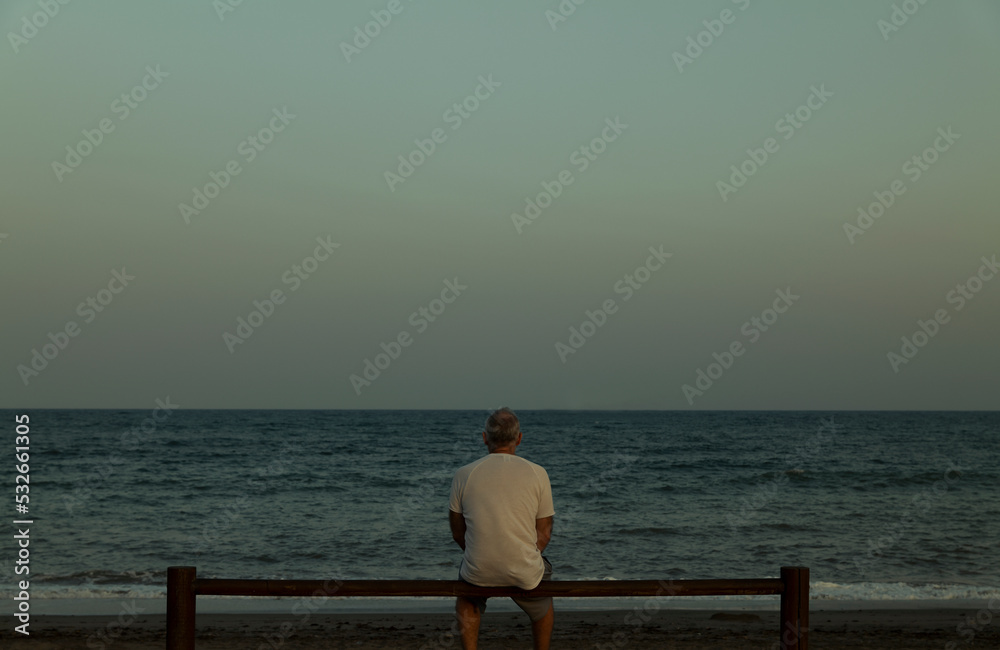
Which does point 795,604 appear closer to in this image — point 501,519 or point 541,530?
point 541,530

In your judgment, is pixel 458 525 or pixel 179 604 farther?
pixel 458 525

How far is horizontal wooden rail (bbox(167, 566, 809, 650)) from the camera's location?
13.1 ft

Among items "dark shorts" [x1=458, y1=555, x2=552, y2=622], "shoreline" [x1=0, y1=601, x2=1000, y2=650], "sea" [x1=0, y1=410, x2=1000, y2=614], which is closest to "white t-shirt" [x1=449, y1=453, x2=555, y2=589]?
"dark shorts" [x1=458, y1=555, x2=552, y2=622]

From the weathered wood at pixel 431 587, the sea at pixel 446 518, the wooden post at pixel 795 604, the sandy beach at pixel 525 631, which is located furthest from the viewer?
the sea at pixel 446 518

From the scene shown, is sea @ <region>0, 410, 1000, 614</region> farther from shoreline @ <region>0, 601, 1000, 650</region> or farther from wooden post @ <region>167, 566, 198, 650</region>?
wooden post @ <region>167, 566, 198, 650</region>

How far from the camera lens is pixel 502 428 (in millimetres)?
4445

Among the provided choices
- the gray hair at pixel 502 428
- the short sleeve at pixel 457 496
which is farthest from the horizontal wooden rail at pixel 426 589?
the gray hair at pixel 502 428

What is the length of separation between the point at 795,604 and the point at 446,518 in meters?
15.5

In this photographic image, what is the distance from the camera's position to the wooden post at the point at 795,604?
4113 mm

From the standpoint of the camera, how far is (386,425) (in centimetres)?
6266

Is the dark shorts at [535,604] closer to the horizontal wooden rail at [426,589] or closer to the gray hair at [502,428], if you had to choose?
the horizontal wooden rail at [426,589]

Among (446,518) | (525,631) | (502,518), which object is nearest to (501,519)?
(502,518)

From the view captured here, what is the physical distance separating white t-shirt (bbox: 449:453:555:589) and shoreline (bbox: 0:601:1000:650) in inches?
188

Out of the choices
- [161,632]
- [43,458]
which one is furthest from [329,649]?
[43,458]
